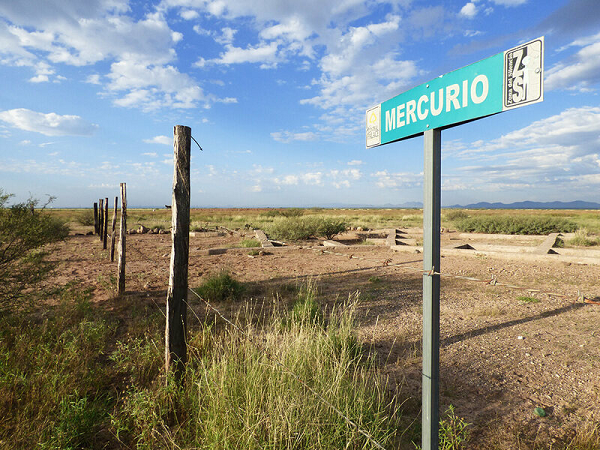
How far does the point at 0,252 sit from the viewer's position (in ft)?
16.6

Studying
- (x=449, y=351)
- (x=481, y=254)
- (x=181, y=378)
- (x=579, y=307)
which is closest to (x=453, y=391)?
Answer: (x=449, y=351)

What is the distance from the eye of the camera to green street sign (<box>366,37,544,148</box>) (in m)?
1.33

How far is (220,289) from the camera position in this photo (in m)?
6.47

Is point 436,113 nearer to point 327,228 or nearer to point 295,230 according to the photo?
point 295,230

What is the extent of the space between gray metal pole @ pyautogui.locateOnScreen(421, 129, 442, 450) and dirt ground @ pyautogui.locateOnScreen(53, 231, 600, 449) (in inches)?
6.5

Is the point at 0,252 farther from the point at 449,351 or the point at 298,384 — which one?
the point at 449,351

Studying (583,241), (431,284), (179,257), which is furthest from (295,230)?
(431,284)

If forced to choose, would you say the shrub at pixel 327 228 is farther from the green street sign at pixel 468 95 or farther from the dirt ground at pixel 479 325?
the green street sign at pixel 468 95

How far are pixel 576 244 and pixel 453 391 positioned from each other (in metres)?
14.6

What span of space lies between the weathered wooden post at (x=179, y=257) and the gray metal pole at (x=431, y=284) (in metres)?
2.29

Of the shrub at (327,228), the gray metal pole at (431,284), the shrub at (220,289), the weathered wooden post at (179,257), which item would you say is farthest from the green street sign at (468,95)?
the shrub at (327,228)

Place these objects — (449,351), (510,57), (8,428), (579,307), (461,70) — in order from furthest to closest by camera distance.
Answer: (579,307)
(449,351)
(8,428)
(461,70)
(510,57)

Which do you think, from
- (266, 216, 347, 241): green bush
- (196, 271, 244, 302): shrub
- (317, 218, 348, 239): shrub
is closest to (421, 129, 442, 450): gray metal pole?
(196, 271, 244, 302): shrub

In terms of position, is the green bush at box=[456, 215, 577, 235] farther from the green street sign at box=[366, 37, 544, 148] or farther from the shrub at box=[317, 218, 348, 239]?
the green street sign at box=[366, 37, 544, 148]
